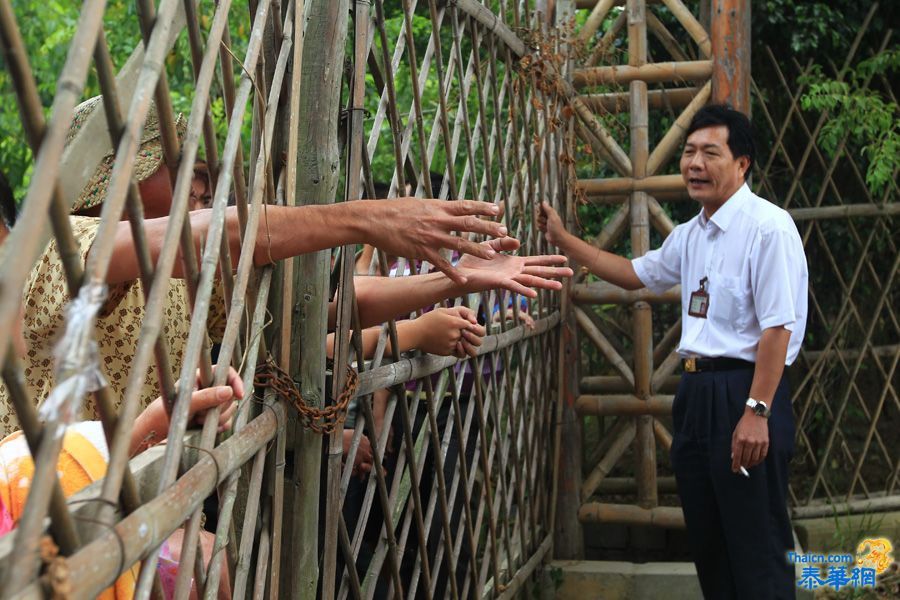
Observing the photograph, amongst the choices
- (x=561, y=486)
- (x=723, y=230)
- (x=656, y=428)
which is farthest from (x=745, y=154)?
(x=561, y=486)

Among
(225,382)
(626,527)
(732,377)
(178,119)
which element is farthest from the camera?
(626,527)

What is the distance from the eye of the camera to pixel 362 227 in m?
1.53

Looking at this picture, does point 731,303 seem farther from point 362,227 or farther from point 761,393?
point 362,227

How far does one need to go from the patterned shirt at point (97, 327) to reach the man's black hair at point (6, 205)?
3.4 inches

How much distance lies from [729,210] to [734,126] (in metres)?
0.31

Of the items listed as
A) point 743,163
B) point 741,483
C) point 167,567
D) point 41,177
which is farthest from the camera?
point 743,163

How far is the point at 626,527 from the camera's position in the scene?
4750 mm

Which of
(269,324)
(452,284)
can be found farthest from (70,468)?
(452,284)

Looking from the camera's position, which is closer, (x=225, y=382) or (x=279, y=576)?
(x=225, y=382)

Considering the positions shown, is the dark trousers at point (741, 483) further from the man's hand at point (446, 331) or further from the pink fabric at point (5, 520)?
the pink fabric at point (5, 520)

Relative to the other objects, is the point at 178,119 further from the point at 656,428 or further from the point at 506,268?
the point at 656,428

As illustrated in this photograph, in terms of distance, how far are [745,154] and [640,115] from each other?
87 centimetres

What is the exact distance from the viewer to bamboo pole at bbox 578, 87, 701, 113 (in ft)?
13.9

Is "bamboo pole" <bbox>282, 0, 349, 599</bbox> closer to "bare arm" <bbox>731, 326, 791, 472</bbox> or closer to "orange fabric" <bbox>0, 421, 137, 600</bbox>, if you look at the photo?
"orange fabric" <bbox>0, 421, 137, 600</bbox>
